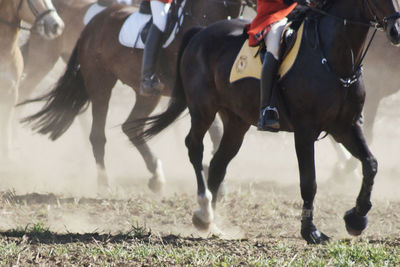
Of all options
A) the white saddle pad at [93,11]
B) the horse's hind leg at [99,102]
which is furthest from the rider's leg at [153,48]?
the white saddle pad at [93,11]

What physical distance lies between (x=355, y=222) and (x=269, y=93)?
3.96ft

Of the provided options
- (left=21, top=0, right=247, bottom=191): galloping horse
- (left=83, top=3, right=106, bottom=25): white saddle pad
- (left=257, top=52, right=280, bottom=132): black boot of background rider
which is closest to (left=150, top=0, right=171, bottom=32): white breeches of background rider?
(left=21, top=0, right=247, bottom=191): galloping horse

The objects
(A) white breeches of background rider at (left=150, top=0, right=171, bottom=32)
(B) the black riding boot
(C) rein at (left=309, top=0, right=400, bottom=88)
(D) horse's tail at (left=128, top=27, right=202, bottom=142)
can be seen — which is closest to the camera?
(C) rein at (left=309, top=0, right=400, bottom=88)

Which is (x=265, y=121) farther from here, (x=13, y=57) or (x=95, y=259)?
(x=13, y=57)

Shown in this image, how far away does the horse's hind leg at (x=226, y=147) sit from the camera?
6.83 metres

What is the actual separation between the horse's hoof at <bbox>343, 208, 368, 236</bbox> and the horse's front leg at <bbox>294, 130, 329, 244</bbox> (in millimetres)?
312

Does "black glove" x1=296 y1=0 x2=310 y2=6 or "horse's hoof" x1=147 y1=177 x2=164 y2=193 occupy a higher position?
"black glove" x1=296 y1=0 x2=310 y2=6

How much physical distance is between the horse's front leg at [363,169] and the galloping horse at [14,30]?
4.47 meters

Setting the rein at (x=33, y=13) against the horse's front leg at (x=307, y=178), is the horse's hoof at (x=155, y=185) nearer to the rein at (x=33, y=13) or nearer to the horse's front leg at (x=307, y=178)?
the rein at (x=33, y=13)

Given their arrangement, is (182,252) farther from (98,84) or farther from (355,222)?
(98,84)

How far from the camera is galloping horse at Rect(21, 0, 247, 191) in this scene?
351 inches

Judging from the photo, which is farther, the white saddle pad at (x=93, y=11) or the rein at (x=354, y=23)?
the white saddle pad at (x=93, y=11)

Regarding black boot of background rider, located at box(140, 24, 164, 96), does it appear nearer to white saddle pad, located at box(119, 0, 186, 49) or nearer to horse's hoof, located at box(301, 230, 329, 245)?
white saddle pad, located at box(119, 0, 186, 49)

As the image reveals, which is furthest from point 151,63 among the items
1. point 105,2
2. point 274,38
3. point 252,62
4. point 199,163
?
point 105,2
